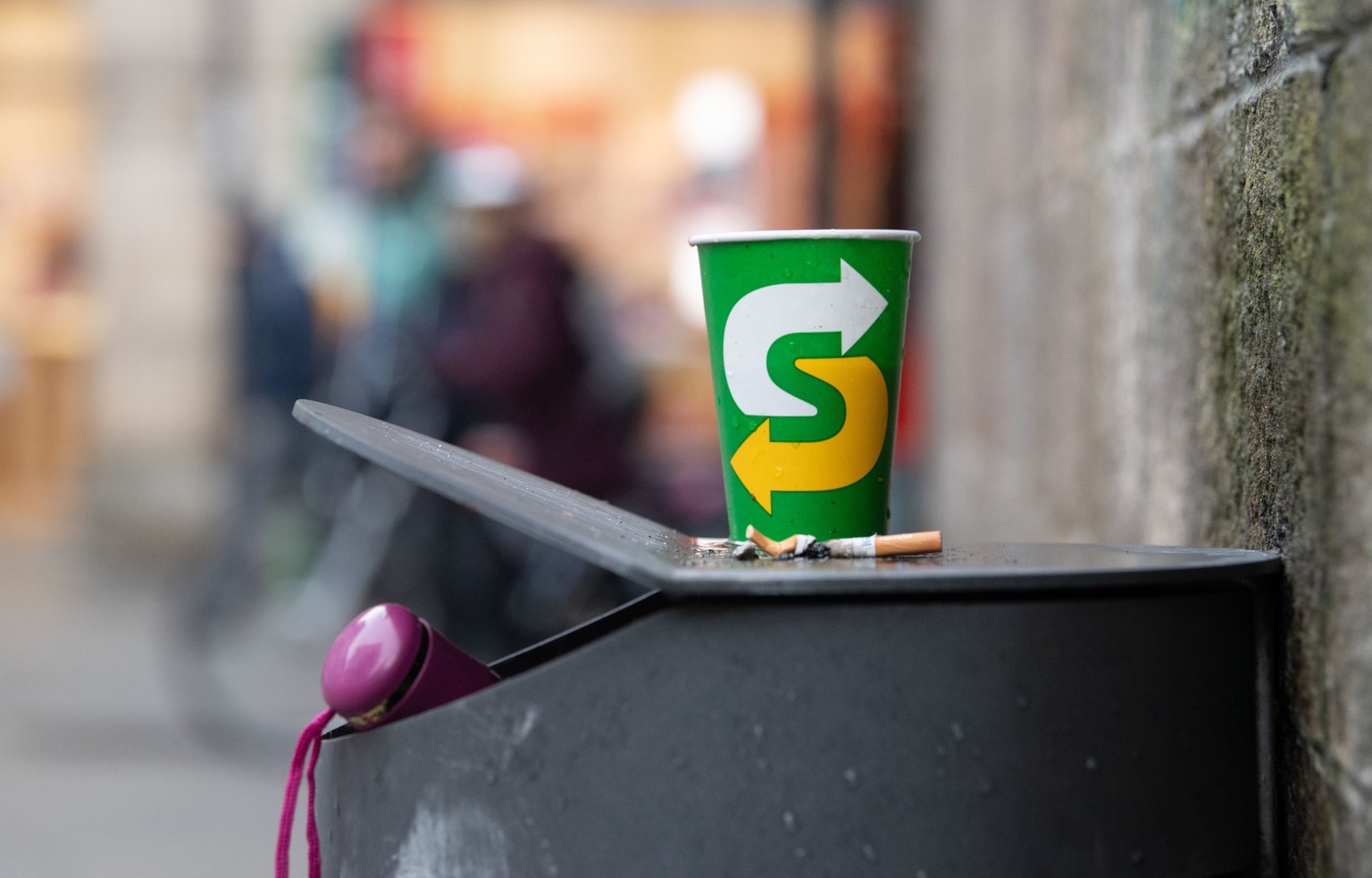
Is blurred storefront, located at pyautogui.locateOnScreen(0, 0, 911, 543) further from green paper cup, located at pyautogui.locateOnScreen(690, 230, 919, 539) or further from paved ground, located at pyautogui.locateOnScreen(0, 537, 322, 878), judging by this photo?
green paper cup, located at pyautogui.locateOnScreen(690, 230, 919, 539)

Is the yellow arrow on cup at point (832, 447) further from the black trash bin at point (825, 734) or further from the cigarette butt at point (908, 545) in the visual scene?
the black trash bin at point (825, 734)

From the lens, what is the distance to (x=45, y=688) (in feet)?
20.2

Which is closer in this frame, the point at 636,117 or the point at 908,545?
the point at 908,545

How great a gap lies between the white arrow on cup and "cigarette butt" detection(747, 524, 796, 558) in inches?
4.7

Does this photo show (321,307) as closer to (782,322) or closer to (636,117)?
(636,117)

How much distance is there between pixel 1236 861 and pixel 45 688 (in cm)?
570

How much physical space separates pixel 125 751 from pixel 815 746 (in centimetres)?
461

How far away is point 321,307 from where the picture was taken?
9.59 meters

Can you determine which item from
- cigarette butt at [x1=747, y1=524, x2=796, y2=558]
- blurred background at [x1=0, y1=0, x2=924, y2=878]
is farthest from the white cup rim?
blurred background at [x1=0, y1=0, x2=924, y2=878]

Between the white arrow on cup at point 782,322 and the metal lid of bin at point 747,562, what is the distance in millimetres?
142

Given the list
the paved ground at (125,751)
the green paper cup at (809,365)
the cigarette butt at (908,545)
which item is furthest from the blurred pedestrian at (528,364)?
the cigarette butt at (908,545)

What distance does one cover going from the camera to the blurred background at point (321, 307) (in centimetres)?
537

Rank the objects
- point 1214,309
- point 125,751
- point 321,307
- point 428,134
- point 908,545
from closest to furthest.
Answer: point 908,545 → point 1214,309 → point 125,751 → point 428,134 → point 321,307

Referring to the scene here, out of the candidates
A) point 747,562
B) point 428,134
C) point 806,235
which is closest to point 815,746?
point 747,562
